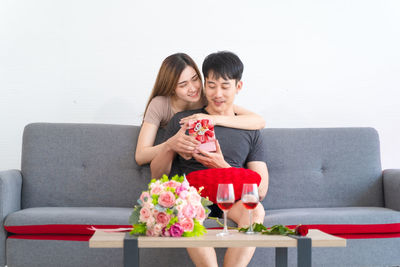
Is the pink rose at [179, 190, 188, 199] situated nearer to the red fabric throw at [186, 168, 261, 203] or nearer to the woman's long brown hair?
the red fabric throw at [186, 168, 261, 203]

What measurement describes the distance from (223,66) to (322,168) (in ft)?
2.99

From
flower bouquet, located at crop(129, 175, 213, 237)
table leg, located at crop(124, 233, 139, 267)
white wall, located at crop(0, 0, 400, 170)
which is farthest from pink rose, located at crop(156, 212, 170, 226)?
white wall, located at crop(0, 0, 400, 170)

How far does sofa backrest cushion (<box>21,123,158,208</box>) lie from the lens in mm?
2688

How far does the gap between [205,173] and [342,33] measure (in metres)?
1.72

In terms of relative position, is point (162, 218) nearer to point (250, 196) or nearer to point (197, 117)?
point (250, 196)

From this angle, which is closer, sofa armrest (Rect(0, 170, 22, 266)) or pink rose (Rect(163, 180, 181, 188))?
pink rose (Rect(163, 180, 181, 188))

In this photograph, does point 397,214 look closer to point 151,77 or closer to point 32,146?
point 151,77

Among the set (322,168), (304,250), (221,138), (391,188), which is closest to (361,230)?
(391,188)

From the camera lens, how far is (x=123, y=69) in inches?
128

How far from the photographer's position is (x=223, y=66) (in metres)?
2.42

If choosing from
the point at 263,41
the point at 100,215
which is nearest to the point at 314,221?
the point at 100,215

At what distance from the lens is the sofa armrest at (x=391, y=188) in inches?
102

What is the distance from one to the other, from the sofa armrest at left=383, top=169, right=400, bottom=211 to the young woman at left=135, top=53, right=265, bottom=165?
2.59ft

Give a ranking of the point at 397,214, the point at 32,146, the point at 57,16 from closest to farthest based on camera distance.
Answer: the point at 397,214
the point at 32,146
the point at 57,16
